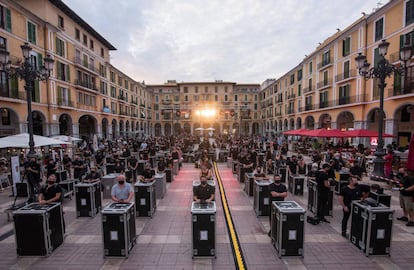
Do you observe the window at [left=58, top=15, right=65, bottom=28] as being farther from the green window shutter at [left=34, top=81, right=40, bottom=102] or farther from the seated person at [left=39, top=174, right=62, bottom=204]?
the seated person at [left=39, top=174, right=62, bottom=204]

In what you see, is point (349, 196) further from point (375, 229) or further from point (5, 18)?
point (5, 18)

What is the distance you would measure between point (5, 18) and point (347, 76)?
3648 centimetres

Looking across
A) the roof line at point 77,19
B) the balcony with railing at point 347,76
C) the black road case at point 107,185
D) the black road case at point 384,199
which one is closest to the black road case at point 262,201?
the black road case at point 384,199

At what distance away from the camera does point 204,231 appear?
16.3 feet

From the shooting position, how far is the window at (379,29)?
67.8 feet

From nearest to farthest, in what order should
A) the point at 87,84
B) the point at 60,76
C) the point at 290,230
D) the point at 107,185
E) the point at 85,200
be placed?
the point at 290,230, the point at 85,200, the point at 107,185, the point at 60,76, the point at 87,84

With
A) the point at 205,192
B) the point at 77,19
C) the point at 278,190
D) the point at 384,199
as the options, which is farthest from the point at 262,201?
the point at 77,19

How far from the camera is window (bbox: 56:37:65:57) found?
24578 millimetres

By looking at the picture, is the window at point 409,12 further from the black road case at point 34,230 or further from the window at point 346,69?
the black road case at point 34,230

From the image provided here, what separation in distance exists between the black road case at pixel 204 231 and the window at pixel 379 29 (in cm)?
2655

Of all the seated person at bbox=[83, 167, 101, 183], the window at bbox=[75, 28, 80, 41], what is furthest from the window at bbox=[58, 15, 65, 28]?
the seated person at bbox=[83, 167, 101, 183]

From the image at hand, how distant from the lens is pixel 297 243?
4.99m

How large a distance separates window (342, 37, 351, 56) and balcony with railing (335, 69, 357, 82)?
2383 millimetres

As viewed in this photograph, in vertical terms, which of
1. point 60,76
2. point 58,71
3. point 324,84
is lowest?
point 324,84
